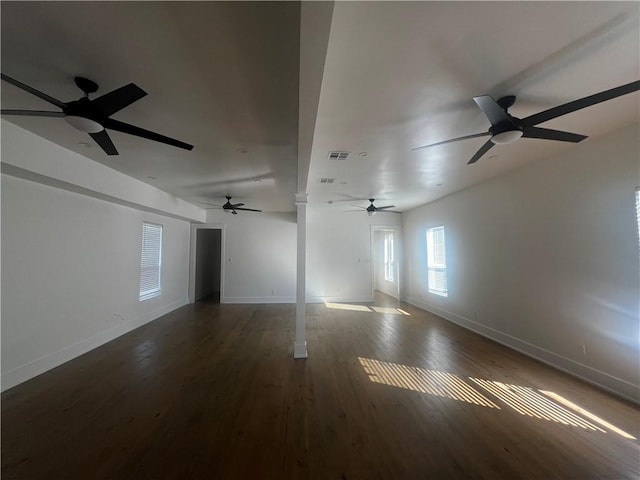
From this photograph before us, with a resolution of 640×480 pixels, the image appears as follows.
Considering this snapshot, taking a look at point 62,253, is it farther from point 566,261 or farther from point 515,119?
point 566,261

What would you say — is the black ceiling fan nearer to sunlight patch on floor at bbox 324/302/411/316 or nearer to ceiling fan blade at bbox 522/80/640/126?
ceiling fan blade at bbox 522/80/640/126

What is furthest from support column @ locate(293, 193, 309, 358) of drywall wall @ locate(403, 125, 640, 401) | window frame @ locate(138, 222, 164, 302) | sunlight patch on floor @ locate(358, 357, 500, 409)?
window frame @ locate(138, 222, 164, 302)

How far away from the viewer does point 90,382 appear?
3.01 metres

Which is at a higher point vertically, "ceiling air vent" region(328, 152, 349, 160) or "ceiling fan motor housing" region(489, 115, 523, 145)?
"ceiling air vent" region(328, 152, 349, 160)

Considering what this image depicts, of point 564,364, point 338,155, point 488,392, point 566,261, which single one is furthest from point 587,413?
point 338,155

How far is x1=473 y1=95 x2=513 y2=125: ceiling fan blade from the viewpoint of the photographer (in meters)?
1.94

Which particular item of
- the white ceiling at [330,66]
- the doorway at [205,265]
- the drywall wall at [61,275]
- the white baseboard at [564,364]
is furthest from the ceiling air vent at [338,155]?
the doorway at [205,265]

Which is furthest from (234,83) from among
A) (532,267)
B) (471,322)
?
(471,322)

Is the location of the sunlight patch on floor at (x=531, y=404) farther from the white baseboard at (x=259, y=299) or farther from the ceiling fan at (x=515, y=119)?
the white baseboard at (x=259, y=299)

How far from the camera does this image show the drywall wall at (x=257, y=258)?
7559mm

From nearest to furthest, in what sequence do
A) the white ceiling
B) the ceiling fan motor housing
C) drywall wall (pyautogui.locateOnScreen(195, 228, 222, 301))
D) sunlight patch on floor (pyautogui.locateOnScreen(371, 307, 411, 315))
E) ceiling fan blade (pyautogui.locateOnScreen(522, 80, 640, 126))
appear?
the white ceiling < ceiling fan blade (pyautogui.locateOnScreen(522, 80, 640, 126)) < the ceiling fan motor housing < sunlight patch on floor (pyautogui.locateOnScreen(371, 307, 411, 315)) < drywall wall (pyautogui.locateOnScreen(195, 228, 222, 301))

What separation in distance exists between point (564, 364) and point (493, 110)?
11.0ft

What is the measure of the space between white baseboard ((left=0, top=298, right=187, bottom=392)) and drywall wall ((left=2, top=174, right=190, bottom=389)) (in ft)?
0.04

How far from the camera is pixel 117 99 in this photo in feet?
5.94
